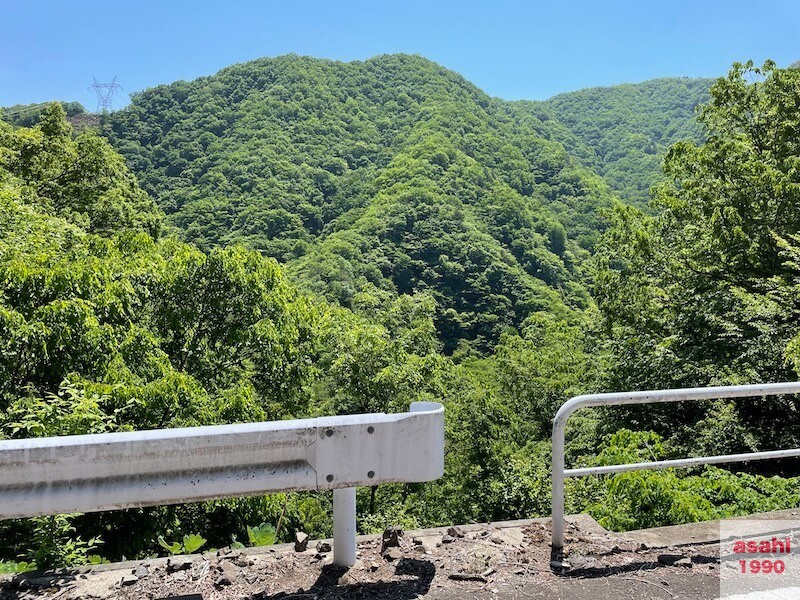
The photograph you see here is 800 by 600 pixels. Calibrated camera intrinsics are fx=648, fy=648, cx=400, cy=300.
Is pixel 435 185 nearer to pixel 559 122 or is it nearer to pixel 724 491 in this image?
pixel 559 122

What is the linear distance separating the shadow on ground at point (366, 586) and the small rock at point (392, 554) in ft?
0.22

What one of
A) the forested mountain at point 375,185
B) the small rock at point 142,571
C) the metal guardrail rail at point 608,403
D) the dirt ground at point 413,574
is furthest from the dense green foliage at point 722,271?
the forested mountain at point 375,185

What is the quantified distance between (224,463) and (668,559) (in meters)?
2.05

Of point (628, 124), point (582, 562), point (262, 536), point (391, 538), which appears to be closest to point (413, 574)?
point (391, 538)

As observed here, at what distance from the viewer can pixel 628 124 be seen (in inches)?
4446

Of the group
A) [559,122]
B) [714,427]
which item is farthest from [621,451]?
[559,122]

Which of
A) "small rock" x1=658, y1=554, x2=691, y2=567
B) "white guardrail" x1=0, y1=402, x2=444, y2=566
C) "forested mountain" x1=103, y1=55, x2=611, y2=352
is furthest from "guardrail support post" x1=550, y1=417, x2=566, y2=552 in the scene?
"forested mountain" x1=103, y1=55, x2=611, y2=352

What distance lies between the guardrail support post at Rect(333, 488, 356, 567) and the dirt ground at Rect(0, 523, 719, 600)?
0.15 feet

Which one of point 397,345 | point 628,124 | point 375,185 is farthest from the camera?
point 628,124

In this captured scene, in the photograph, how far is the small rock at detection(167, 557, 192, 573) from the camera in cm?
283

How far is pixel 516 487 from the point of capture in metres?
13.8

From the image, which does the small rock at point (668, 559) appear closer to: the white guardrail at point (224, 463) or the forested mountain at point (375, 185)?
the white guardrail at point (224, 463)

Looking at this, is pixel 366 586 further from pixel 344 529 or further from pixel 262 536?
pixel 262 536

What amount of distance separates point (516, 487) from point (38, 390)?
9.47m
